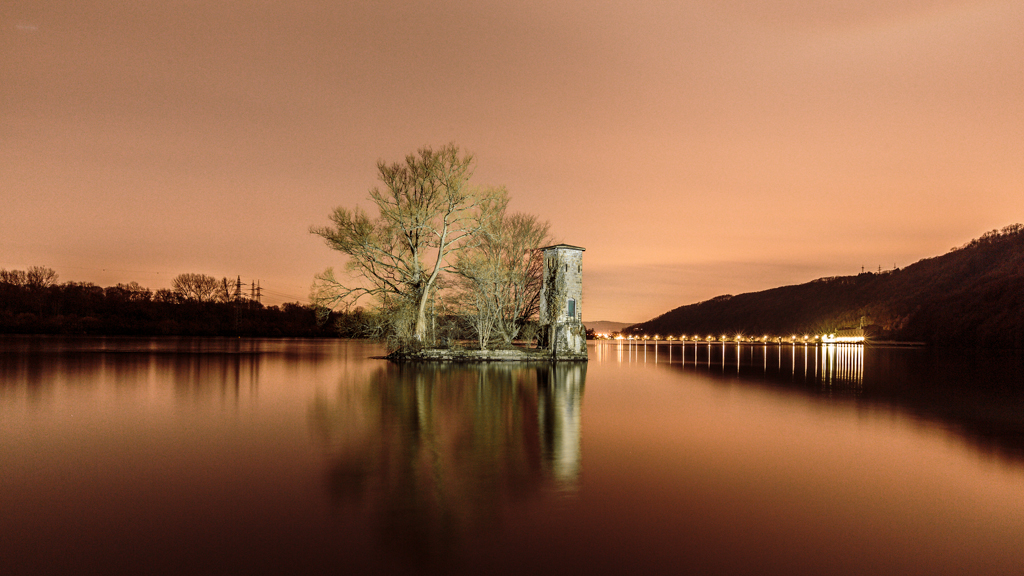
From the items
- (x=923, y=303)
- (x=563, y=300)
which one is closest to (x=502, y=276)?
(x=563, y=300)

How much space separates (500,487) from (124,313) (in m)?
90.5

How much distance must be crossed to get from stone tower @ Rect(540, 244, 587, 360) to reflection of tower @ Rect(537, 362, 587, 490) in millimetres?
8732

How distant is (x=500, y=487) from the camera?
246 inches

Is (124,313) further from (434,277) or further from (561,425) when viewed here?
(561,425)

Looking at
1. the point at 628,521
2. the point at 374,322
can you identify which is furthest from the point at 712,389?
the point at 374,322

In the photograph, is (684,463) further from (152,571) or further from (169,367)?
(169,367)

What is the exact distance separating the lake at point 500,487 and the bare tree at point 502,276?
616 inches

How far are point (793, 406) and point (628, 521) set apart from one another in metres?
10.4

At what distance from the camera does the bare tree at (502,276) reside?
2914 centimetres

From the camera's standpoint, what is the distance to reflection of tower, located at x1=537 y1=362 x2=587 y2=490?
7121 millimetres

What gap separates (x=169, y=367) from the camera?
2247 centimetres

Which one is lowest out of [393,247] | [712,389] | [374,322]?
[712,389]

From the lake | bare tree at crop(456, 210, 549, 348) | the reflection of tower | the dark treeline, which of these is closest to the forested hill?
bare tree at crop(456, 210, 549, 348)

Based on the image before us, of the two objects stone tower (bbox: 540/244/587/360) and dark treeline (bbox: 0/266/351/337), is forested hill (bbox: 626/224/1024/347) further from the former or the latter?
dark treeline (bbox: 0/266/351/337)
